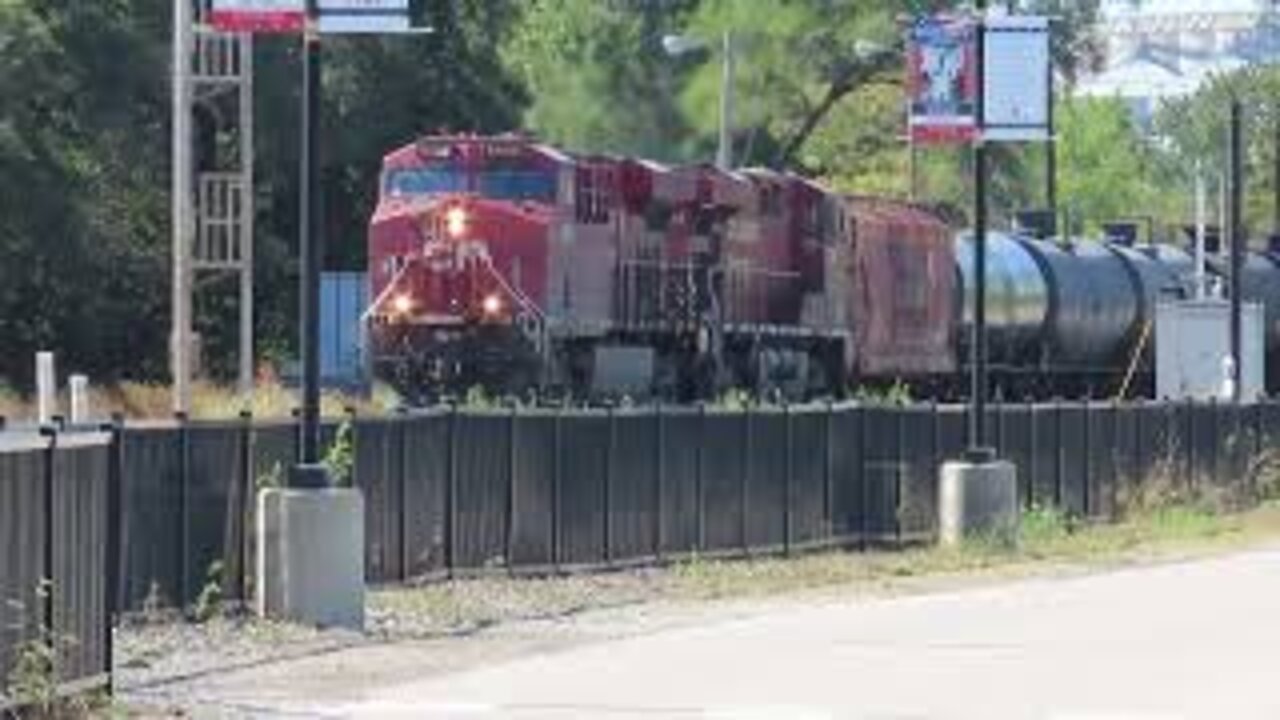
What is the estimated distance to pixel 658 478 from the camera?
27.4m

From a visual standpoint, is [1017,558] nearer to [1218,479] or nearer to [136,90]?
[1218,479]

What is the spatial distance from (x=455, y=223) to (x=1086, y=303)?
20.1 m

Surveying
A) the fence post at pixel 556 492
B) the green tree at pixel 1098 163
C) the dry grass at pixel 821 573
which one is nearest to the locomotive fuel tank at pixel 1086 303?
the dry grass at pixel 821 573

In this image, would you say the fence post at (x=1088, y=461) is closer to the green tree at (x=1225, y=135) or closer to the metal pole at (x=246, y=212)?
the metal pole at (x=246, y=212)

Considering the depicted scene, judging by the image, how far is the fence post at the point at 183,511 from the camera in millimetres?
20641

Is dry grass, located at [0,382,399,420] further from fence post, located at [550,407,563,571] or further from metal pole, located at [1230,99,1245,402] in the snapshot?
metal pole, located at [1230,99,1245,402]

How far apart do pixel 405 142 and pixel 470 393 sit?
104ft

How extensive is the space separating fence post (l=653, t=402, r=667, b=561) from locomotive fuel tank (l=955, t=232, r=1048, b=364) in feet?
82.2

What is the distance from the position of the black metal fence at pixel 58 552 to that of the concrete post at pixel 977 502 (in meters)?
15.7

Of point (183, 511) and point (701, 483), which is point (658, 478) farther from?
point (183, 511)

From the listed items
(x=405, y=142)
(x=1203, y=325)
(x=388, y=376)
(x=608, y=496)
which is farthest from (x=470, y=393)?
(x=405, y=142)

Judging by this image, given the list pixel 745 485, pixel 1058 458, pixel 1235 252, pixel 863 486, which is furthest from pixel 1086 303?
pixel 745 485

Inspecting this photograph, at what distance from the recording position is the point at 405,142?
66.9 meters

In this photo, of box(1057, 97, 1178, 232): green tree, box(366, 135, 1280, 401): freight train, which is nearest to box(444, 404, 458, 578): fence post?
box(366, 135, 1280, 401): freight train
